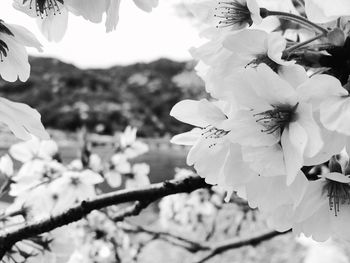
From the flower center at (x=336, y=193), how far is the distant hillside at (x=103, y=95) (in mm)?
17481

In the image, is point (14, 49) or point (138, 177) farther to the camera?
point (138, 177)

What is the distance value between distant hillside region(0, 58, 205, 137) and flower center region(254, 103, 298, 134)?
1758 centimetres

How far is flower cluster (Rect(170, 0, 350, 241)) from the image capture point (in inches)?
17.3

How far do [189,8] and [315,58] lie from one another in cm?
16

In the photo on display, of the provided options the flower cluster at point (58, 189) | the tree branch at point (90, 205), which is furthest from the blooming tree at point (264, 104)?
the flower cluster at point (58, 189)

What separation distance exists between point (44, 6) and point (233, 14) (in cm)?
22

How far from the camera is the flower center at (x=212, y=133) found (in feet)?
1.89

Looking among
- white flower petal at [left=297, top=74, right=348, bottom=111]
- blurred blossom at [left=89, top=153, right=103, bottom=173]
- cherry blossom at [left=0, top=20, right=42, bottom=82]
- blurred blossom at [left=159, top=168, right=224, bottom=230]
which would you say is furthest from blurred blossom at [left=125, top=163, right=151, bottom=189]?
white flower petal at [left=297, top=74, right=348, bottom=111]

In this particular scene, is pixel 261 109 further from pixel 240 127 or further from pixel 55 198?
pixel 55 198

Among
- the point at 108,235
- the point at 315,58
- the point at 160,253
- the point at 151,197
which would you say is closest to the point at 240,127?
the point at 315,58

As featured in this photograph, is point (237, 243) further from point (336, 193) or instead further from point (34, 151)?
point (336, 193)

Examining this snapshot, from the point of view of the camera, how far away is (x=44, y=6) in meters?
0.48

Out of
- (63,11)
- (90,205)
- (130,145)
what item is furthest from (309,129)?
(130,145)

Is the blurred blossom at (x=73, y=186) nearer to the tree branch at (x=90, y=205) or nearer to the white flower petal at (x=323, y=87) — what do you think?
the tree branch at (x=90, y=205)
